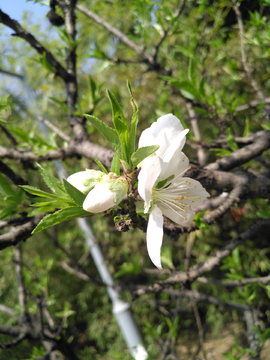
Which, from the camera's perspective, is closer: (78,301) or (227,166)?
(227,166)

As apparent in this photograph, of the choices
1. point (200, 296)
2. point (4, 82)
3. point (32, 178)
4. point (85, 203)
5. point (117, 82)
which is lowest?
point (200, 296)

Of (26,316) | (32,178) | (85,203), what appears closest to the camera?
(85,203)

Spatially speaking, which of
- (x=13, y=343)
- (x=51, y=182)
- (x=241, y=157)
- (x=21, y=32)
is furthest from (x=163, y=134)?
(x=13, y=343)

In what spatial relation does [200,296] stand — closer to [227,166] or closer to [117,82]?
[227,166]

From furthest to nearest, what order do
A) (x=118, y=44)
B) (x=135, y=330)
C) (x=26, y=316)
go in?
(x=118, y=44), (x=135, y=330), (x=26, y=316)

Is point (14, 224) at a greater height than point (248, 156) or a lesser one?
greater

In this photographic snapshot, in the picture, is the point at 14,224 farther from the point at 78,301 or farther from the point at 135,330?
the point at 78,301

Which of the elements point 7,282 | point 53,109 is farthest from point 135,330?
point 53,109

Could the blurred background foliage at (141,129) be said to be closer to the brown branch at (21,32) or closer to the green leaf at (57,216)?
the brown branch at (21,32)
